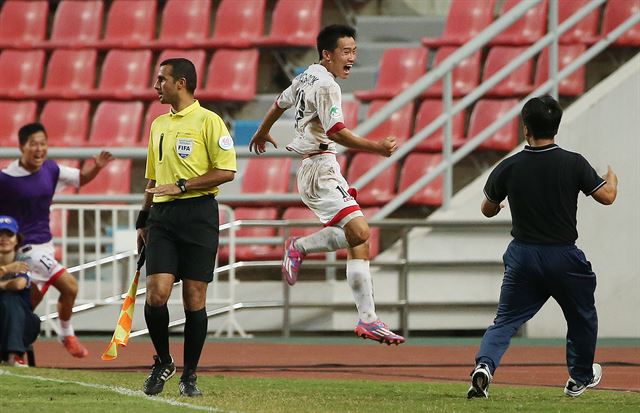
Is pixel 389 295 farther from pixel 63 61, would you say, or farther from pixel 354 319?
pixel 63 61

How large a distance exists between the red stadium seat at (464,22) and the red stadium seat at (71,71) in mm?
4396

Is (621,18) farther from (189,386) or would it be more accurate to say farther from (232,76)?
(189,386)

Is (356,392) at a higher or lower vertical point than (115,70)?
lower

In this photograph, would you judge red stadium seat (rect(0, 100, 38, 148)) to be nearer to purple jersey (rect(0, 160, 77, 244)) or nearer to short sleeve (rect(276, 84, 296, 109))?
purple jersey (rect(0, 160, 77, 244))

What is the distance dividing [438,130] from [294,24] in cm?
292

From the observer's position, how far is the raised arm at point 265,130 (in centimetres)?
986

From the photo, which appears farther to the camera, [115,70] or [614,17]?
[115,70]

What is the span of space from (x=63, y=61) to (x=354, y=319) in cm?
608

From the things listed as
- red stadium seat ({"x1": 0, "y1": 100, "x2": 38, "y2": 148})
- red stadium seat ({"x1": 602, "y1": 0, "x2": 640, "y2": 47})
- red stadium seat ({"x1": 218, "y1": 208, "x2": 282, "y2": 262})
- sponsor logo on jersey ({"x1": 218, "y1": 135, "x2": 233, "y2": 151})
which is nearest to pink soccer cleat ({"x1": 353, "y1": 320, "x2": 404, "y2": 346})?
sponsor logo on jersey ({"x1": 218, "y1": 135, "x2": 233, "y2": 151})

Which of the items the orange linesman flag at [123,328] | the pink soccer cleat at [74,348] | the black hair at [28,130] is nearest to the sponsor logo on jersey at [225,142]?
the orange linesman flag at [123,328]

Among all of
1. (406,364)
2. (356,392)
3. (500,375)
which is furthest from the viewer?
(406,364)

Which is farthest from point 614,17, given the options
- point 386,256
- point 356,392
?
point 356,392

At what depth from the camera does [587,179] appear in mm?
8703

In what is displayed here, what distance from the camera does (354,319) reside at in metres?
15.0
